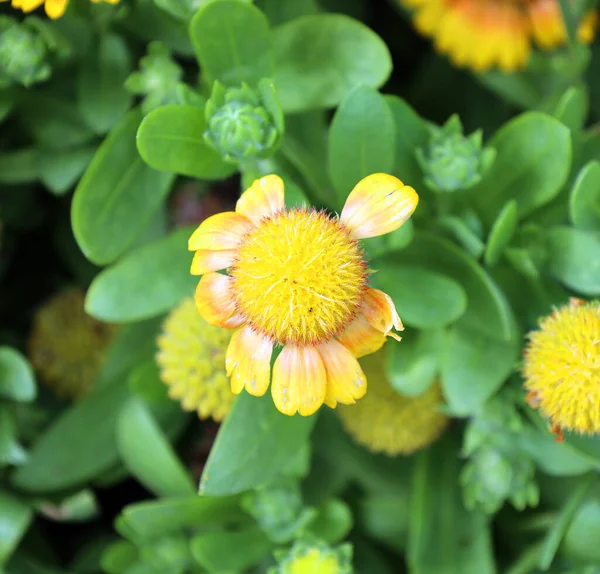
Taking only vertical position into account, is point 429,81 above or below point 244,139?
below

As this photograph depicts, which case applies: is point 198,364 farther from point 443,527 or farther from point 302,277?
point 443,527

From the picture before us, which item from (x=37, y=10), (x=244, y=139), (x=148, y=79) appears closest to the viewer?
(x=244, y=139)

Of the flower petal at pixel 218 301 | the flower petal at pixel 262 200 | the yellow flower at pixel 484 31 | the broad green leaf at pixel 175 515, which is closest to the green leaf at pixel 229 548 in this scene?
the broad green leaf at pixel 175 515

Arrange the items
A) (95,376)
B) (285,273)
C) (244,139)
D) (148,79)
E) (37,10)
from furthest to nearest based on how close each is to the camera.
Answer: (95,376)
(37,10)
(148,79)
(244,139)
(285,273)

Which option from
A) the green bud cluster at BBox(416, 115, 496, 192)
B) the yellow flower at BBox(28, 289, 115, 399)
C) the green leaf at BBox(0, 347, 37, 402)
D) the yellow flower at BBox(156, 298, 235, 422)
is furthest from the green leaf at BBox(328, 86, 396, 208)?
the yellow flower at BBox(28, 289, 115, 399)

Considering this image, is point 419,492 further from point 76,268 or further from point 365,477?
point 76,268

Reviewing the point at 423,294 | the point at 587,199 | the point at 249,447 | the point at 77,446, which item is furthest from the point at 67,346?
the point at 587,199

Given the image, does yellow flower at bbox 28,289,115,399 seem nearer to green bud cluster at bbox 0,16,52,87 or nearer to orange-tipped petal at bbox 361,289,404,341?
green bud cluster at bbox 0,16,52,87

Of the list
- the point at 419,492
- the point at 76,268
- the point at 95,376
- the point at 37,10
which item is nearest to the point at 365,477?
the point at 419,492

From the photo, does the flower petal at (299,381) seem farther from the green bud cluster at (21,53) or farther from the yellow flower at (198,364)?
the green bud cluster at (21,53)
